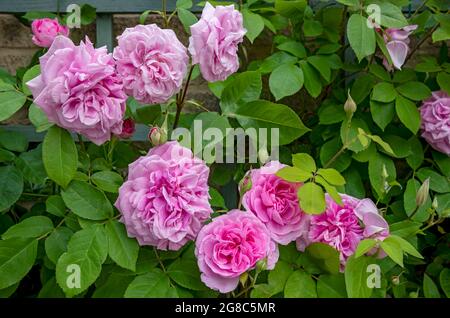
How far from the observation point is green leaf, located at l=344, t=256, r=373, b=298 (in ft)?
2.77

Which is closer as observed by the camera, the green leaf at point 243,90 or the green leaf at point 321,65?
the green leaf at point 243,90

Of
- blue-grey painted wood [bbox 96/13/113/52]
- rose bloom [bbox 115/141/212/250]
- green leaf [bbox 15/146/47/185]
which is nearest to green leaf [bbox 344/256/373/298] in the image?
rose bloom [bbox 115/141/212/250]

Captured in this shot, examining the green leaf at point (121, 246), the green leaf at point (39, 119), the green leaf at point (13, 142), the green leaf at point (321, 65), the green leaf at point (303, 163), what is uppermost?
the green leaf at point (321, 65)

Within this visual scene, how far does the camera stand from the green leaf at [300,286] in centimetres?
88

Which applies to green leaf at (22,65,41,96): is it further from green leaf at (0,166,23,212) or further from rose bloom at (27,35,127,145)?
green leaf at (0,166,23,212)

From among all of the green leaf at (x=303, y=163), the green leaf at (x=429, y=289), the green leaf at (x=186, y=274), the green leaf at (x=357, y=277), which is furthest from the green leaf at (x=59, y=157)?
the green leaf at (x=429, y=289)

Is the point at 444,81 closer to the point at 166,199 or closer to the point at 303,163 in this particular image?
the point at 303,163

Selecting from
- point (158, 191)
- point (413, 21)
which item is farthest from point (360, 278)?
point (413, 21)

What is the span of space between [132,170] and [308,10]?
673 mm

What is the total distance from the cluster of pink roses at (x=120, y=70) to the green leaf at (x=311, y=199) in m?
0.25

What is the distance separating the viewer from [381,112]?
126 cm

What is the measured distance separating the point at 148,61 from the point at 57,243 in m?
0.36

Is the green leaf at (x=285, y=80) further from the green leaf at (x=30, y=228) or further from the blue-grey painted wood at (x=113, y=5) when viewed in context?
the green leaf at (x=30, y=228)

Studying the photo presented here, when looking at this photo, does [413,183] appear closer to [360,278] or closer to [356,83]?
[356,83]
